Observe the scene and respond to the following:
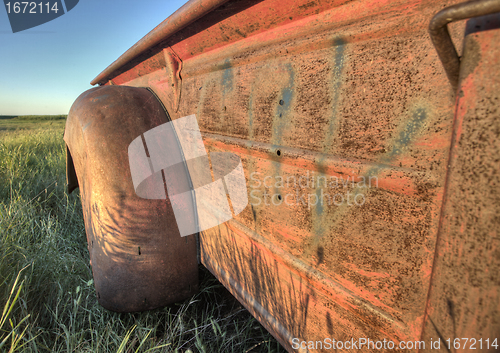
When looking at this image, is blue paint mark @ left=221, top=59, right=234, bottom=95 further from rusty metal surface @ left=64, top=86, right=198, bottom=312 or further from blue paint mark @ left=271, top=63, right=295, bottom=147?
rusty metal surface @ left=64, top=86, right=198, bottom=312

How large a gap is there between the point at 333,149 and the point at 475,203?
1.06 ft

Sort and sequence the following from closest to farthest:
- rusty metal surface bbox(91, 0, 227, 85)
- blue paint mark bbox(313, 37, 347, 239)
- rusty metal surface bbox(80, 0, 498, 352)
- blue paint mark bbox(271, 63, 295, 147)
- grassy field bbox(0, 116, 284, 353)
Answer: rusty metal surface bbox(80, 0, 498, 352), blue paint mark bbox(313, 37, 347, 239), blue paint mark bbox(271, 63, 295, 147), rusty metal surface bbox(91, 0, 227, 85), grassy field bbox(0, 116, 284, 353)

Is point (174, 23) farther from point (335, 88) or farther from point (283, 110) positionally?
point (335, 88)

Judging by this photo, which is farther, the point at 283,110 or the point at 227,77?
the point at 227,77

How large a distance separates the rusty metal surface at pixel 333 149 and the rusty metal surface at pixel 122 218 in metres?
0.44

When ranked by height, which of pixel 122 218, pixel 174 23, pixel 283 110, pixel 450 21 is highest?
pixel 174 23

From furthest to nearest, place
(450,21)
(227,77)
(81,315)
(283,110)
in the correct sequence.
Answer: (81,315) → (227,77) → (283,110) → (450,21)

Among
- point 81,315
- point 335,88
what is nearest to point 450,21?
point 335,88

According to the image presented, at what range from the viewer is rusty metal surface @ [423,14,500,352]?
0.43 meters

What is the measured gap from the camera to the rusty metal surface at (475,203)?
1.41 ft

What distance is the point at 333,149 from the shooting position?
700 millimetres

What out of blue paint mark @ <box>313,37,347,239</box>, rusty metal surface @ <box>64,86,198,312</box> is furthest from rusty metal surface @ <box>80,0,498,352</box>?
rusty metal surface @ <box>64,86,198,312</box>

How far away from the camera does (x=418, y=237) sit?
562 millimetres

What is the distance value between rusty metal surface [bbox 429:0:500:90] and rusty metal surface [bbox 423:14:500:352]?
2 cm
